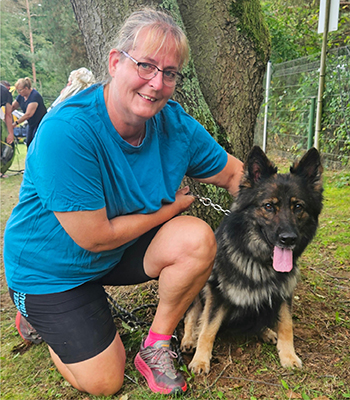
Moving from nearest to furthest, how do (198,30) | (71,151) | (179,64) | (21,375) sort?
(71,151) → (179,64) → (21,375) → (198,30)

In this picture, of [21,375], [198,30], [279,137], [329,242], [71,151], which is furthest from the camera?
[279,137]

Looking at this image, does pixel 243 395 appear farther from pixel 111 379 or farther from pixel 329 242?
pixel 329 242

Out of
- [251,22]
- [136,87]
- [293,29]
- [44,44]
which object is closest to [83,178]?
[136,87]

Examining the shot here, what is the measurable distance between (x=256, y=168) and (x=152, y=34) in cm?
107

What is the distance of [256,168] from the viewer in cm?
237

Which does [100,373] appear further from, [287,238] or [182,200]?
[287,238]

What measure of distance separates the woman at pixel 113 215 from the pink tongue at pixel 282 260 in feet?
1.35

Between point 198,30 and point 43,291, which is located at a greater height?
point 198,30

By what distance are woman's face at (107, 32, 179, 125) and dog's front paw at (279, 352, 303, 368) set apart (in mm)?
1756

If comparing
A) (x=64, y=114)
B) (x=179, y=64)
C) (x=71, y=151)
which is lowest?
(x=71, y=151)

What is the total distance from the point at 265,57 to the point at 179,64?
1.52 metres

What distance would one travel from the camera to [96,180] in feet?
6.20

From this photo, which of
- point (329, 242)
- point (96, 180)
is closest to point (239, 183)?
point (96, 180)

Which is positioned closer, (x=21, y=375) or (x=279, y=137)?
(x=21, y=375)
